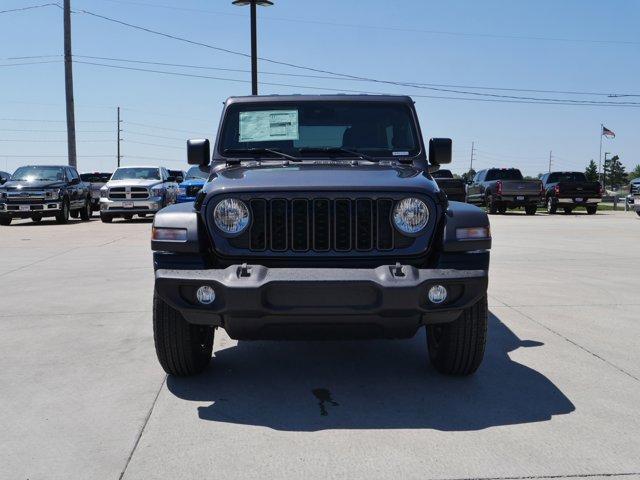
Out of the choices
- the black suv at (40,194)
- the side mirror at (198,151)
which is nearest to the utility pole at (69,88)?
the black suv at (40,194)

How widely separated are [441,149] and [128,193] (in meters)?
18.0

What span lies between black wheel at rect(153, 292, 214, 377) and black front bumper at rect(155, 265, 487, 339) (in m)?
0.36

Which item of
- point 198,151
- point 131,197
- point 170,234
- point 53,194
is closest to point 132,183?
point 131,197

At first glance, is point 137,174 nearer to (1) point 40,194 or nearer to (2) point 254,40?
(1) point 40,194

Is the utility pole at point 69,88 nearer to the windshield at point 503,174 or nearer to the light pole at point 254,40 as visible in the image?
the light pole at point 254,40

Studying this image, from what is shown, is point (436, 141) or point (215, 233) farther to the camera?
point (436, 141)

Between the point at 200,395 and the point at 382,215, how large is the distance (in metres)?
1.56

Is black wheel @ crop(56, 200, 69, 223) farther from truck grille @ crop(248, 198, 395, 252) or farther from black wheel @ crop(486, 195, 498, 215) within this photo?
truck grille @ crop(248, 198, 395, 252)

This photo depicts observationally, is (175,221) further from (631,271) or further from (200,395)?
(631,271)

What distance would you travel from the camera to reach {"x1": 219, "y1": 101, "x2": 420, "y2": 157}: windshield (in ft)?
17.1

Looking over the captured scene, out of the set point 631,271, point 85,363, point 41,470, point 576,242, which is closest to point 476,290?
point 41,470

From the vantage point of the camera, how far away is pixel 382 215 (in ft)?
13.1

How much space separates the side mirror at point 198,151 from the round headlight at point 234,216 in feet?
4.94

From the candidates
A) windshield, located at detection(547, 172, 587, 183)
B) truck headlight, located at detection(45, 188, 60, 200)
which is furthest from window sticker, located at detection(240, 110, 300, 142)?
windshield, located at detection(547, 172, 587, 183)
